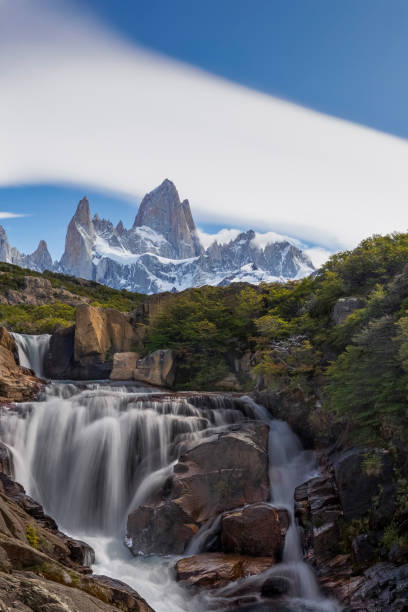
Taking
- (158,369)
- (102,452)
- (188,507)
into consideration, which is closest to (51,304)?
(158,369)

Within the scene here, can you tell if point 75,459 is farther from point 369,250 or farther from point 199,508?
point 369,250

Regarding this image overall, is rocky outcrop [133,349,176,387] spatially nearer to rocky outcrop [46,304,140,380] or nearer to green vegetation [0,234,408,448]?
green vegetation [0,234,408,448]

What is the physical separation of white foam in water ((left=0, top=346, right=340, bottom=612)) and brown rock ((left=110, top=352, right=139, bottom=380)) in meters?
9.35

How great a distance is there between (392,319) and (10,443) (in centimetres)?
1521

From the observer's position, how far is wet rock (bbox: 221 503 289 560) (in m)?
13.4

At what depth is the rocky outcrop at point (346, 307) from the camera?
65.1 feet

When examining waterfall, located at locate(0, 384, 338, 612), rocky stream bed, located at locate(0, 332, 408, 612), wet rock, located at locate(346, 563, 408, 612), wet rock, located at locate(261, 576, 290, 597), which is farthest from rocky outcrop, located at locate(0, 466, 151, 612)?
wet rock, located at locate(346, 563, 408, 612)

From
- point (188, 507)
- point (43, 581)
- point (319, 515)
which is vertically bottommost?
point (188, 507)

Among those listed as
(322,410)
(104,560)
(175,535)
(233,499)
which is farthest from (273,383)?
(104,560)

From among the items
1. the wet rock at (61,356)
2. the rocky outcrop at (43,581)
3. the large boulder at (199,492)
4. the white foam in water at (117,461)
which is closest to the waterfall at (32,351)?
the wet rock at (61,356)

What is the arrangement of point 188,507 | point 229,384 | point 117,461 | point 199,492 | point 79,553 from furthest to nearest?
point 229,384, point 117,461, point 199,492, point 188,507, point 79,553

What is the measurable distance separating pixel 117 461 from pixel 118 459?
9cm

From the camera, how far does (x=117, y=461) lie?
1822 cm

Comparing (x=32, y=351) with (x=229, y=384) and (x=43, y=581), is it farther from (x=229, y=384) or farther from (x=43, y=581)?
(x=43, y=581)
